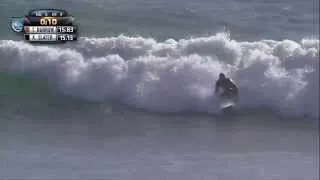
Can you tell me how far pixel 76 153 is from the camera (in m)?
4.69

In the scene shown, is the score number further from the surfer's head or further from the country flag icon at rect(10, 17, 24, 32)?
the surfer's head

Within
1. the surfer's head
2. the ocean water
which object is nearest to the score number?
the ocean water

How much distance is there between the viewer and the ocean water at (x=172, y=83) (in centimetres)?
474

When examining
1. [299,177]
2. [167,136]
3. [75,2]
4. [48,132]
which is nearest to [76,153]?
[48,132]

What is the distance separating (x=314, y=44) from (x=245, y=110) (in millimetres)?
618

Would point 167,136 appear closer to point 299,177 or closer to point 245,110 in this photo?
point 245,110

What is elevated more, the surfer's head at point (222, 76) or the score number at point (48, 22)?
the score number at point (48, 22)

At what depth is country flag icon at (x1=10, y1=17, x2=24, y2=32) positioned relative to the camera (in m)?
4.80

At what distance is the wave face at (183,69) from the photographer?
4805 millimetres
